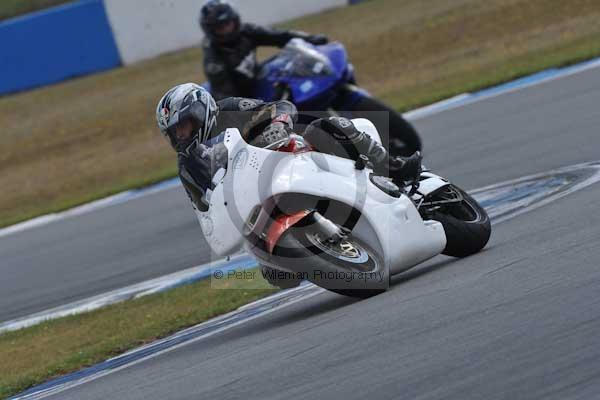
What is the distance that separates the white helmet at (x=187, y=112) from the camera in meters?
6.02

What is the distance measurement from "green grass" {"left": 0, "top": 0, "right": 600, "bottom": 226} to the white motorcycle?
8.19 metres

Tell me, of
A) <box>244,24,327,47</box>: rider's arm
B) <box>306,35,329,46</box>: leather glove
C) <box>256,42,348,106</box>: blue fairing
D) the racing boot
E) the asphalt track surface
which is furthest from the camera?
<box>244,24,327,47</box>: rider's arm

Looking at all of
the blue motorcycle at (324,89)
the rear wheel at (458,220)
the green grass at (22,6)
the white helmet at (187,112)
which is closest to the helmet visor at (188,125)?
the white helmet at (187,112)

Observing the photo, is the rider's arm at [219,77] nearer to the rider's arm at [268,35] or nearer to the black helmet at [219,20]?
the black helmet at [219,20]

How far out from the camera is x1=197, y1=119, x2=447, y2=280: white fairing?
5.67 m

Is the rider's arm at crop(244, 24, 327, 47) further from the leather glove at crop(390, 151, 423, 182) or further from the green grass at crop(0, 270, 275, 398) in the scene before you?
the leather glove at crop(390, 151, 423, 182)

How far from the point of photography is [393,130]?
9.03 meters

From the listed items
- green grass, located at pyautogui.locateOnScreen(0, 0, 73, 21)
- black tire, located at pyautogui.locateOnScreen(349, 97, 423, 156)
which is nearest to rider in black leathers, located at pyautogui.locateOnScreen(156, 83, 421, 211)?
black tire, located at pyautogui.locateOnScreen(349, 97, 423, 156)

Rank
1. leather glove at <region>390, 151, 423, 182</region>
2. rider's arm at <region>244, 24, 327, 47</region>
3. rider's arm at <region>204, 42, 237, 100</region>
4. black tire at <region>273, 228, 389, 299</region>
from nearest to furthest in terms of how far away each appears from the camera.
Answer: black tire at <region>273, 228, 389, 299</region> < leather glove at <region>390, 151, 423, 182</region> < rider's arm at <region>204, 42, 237, 100</region> < rider's arm at <region>244, 24, 327, 47</region>

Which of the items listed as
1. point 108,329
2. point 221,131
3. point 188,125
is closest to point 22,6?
point 108,329

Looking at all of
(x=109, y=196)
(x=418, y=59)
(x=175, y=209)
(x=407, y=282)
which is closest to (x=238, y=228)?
(x=407, y=282)

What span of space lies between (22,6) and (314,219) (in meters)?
20.3

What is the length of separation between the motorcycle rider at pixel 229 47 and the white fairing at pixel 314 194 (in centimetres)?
336

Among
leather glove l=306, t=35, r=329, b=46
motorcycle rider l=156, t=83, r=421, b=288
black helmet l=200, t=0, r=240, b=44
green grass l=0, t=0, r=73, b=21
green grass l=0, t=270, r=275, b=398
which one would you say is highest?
motorcycle rider l=156, t=83, r=421, b=288
